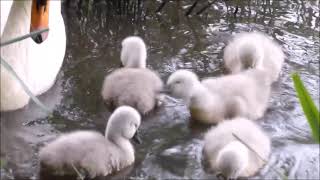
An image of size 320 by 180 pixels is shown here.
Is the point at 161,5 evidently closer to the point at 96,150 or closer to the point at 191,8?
the point at 191,8

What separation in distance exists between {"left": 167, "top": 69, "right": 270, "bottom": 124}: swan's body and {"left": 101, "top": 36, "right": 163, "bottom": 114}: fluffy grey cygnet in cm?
12

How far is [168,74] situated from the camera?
494 cm

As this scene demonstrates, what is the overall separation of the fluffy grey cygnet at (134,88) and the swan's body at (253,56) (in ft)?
1.91

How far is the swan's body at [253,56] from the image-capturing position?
483 cm

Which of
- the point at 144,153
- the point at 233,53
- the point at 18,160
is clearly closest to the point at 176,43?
the point at 233,53

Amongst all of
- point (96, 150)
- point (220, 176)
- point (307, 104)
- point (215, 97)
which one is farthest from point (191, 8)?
point (307, 104)

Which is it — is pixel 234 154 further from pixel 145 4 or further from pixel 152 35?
pixel 145 4

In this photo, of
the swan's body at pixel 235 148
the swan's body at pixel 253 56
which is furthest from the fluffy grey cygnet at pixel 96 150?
the swan's body at pixel 253 56

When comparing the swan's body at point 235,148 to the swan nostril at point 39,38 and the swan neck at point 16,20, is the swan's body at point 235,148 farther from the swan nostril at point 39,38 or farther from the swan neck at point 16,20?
the swan neck at point 16,20

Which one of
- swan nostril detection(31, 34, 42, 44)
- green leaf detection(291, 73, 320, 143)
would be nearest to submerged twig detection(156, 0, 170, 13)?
swan nostril detection(31, 34, 42, 44)

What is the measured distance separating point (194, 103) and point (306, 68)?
112 centimetres

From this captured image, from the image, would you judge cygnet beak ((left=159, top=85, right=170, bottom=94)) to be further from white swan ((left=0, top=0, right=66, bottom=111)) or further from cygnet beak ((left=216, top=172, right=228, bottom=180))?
cygnet beak ((left=216, top=172, right=228, bottom=180))

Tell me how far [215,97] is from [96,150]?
95 centimetres

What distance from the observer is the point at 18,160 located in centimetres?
382
